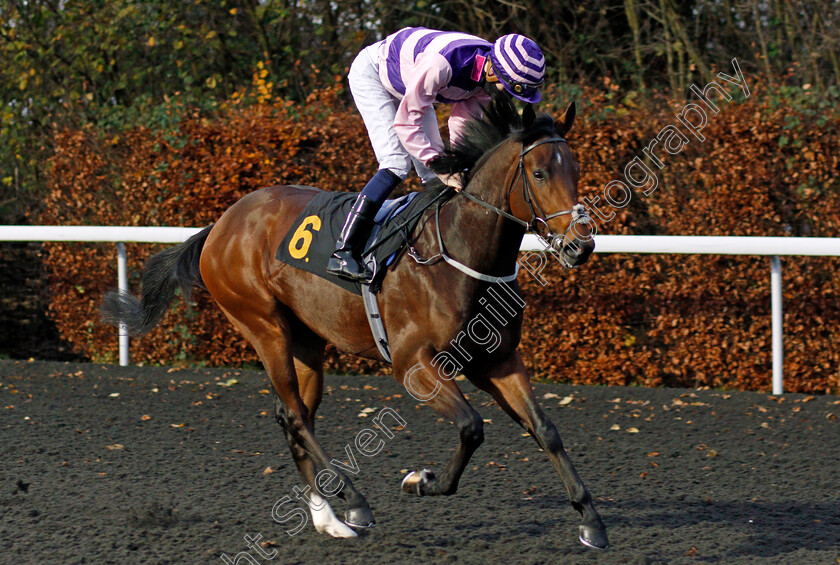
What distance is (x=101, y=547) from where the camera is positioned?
3.51 metres

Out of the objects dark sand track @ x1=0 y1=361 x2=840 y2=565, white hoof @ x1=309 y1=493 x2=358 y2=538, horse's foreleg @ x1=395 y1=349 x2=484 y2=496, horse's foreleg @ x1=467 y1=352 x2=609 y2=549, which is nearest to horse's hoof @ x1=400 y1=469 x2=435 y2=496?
horse's foreleg @ x1=395 y1=349 x2=484 y2=496

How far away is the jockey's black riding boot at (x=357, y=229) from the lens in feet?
12.8

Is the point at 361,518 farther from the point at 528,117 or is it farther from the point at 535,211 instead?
the point at 528,117

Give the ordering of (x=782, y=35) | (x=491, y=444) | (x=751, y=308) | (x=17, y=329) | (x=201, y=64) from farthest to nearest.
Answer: (x=201, y=64), (x=782, y=35), (x=17, y=329), (x=751, y=308), (x=491, y=444)

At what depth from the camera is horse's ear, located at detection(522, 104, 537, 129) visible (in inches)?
134

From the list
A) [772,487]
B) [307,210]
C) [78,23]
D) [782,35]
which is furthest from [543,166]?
[78,23]

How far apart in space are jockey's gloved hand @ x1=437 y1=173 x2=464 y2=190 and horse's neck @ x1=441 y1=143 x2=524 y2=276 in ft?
0.23

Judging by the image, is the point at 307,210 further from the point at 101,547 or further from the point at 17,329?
the point at 17,329

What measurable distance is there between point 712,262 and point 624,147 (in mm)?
975

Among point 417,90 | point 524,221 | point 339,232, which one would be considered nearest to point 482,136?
Answer: point 417,90

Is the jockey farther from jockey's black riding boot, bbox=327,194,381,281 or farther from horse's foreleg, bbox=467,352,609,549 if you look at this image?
horse's foreleg, bbox=467,352,609,549

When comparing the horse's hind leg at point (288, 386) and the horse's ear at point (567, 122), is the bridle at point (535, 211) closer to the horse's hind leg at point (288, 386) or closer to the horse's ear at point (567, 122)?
the horse's ear at point (567, 122)

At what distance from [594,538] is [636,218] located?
3.79m

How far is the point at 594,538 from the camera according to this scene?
3.28 m
